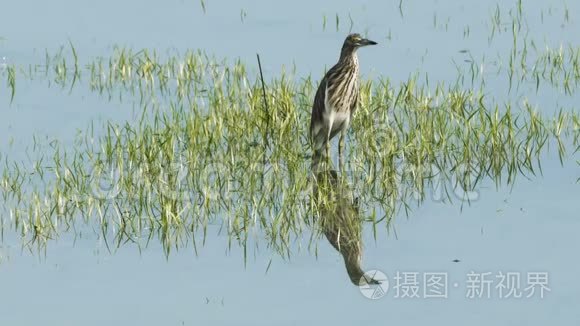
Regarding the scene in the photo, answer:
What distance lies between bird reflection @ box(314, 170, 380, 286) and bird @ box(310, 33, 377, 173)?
73 cm

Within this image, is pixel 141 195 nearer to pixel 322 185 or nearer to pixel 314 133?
pixel 322 185

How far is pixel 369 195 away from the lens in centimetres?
1116

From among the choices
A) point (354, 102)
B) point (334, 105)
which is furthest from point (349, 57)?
point (334, 105)

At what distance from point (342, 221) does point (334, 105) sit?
1.96 metres

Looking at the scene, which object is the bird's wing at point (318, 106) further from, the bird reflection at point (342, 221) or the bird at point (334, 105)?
the bird reflection at point (342, 221)

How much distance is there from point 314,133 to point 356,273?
2.98 m

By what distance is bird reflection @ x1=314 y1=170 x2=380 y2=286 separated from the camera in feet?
32.2

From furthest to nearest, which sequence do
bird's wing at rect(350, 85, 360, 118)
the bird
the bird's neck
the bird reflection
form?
1. the bird's neck
2. bird's wing at rect(350, 85, 360, 118)
3. the bird
4. the bird reflection

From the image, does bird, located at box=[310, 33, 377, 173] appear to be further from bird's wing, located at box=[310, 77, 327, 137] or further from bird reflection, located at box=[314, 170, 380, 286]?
bird reflection, located at box=[314, 170, 380, 286]

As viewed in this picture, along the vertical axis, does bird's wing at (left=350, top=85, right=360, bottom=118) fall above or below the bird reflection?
above

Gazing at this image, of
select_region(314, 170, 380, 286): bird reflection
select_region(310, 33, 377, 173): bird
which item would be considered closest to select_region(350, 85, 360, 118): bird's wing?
select_region(310, 33, 377, 173): bird

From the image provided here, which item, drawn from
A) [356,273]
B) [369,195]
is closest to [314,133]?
[369,195]

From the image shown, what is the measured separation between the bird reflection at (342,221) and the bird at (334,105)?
2.41 feet

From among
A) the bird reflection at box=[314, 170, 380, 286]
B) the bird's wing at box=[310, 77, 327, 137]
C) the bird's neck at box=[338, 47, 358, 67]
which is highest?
the bird's neck at box=[338, 47, 358, 67]
